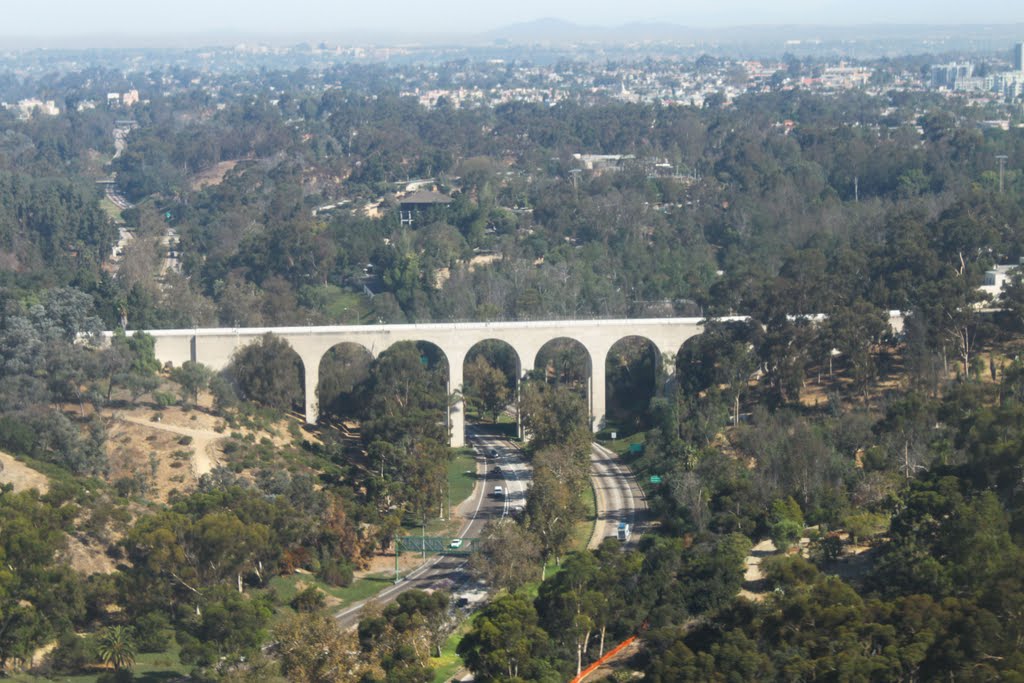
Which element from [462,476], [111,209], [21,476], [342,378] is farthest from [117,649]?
[111,209]

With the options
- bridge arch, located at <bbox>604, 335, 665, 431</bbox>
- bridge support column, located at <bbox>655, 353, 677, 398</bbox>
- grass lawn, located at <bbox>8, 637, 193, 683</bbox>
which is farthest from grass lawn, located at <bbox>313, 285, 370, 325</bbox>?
grass lawn, located at <bbox>8, 637, 193, 683</bbox>

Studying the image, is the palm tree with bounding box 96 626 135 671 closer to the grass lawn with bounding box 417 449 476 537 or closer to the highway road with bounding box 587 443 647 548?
the grass lawn with bounding box 417 449 476 537

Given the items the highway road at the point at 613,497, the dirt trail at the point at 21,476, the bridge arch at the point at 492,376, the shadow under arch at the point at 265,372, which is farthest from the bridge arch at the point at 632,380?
the dirt trail at the point at 21,476

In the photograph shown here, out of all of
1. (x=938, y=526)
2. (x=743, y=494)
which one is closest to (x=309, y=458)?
(x=743, y=494)

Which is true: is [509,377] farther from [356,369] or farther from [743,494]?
[743,494]

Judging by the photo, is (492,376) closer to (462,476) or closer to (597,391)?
(597,391)

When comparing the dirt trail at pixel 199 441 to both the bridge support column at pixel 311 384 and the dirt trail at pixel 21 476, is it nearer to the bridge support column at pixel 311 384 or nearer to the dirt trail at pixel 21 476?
the dirt trail at pixel 21 476
